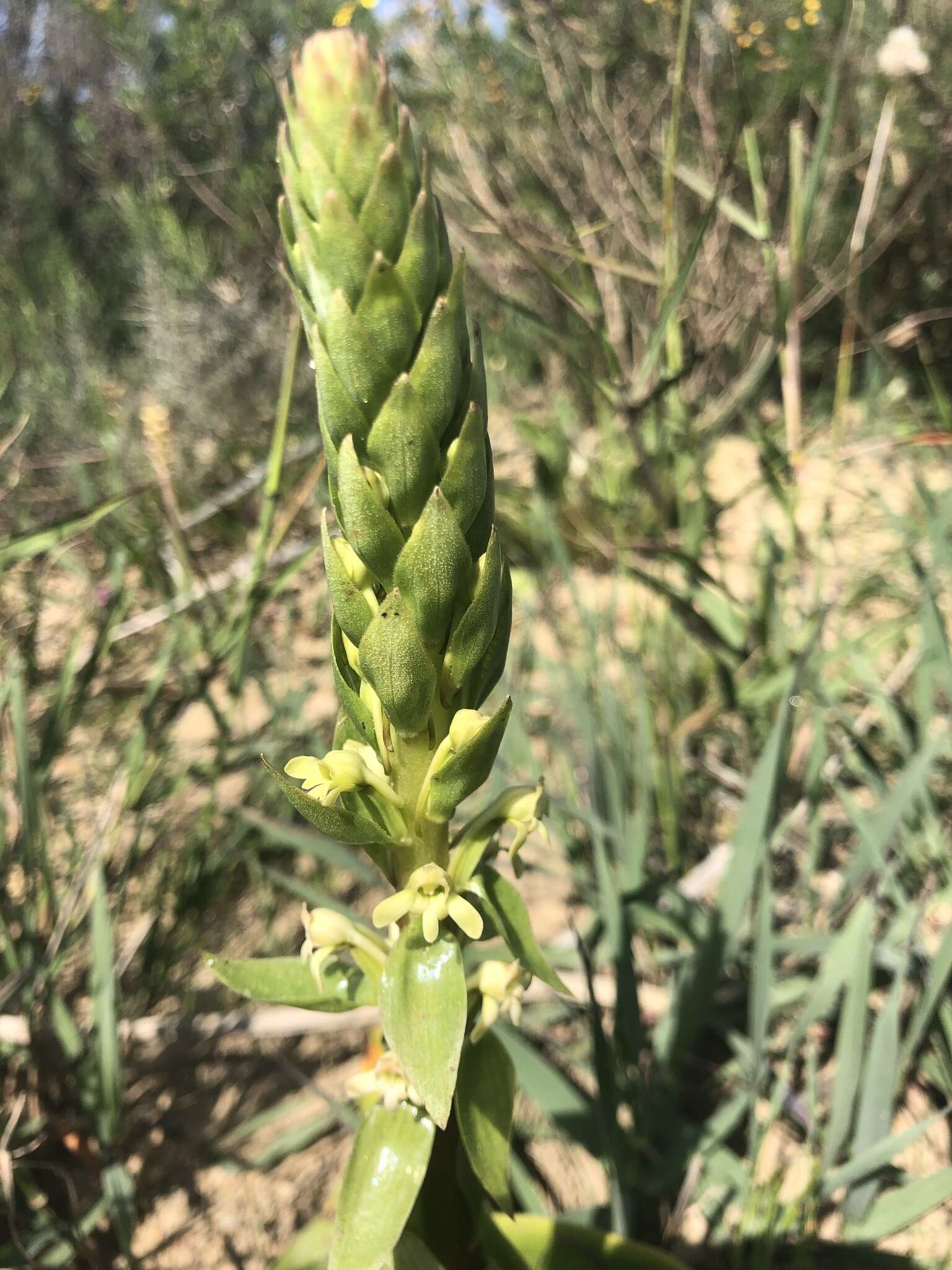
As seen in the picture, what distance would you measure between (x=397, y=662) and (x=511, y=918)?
29cm

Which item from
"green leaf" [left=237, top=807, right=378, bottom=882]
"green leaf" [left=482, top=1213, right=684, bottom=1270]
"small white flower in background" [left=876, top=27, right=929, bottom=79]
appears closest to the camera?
"green leaf" [left=482, top=1213, right=684, bottom=1270]

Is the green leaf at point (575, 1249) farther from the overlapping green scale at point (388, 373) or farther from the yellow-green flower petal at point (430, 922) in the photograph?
the overlapping green scale at point (388, 373)

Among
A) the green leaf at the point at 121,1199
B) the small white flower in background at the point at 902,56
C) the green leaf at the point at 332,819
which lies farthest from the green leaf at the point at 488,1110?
the small white flower in background at the point at 902,56

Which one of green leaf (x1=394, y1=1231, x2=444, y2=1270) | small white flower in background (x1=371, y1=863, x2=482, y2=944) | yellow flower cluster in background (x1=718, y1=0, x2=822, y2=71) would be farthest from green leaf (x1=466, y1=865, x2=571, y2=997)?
yellow flower cluster in background (x1=718, y1=0, x2=822, y2=71)

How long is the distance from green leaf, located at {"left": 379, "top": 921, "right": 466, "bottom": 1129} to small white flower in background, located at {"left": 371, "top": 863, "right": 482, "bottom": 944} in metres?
0.02

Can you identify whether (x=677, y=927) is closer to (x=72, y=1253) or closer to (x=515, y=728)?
(x=515, y=728)

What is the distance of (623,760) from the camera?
1.71 metres

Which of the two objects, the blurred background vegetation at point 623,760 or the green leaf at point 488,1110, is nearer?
the green leaf at point 488,1110

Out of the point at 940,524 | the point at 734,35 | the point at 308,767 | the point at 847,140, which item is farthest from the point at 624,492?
the point at 308,767

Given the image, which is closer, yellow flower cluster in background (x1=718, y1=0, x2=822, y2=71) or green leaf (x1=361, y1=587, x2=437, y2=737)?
green leaf (x1=361, y1=587, x2=437, y2=737)

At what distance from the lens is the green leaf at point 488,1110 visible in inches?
29.4

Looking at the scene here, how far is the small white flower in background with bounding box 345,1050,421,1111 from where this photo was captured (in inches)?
31.7

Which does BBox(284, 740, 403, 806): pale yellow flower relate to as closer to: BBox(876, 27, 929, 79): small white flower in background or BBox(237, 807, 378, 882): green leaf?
BBox(237, 807, 378, 882): green leaf

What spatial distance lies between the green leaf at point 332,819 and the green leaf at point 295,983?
0.18 metres
